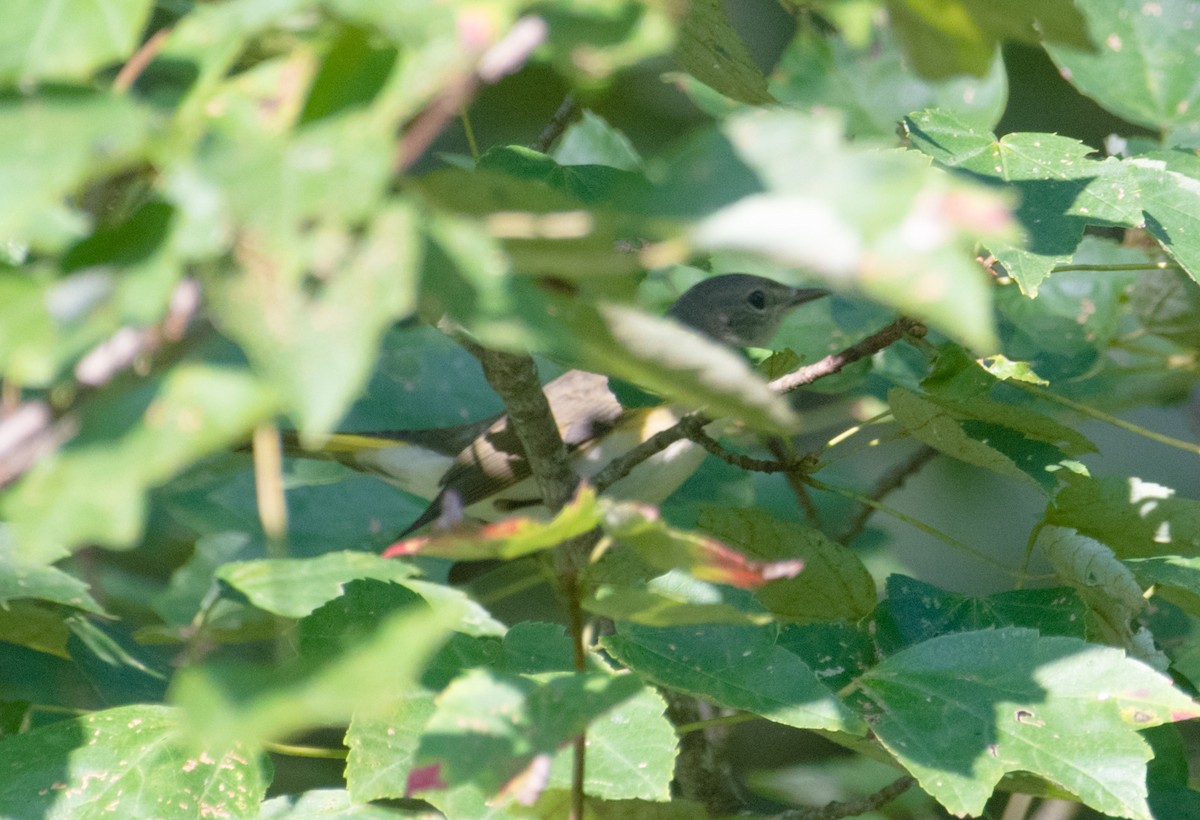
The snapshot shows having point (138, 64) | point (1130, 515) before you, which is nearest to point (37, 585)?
point (138, 64)

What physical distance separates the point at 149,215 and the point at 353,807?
3.20ft

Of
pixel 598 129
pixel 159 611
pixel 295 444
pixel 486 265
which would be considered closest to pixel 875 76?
pixel 598 129

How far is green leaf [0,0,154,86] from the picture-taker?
2.20 ft

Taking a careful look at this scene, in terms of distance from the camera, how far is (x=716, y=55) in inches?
58.6

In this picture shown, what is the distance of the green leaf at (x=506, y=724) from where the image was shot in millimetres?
881

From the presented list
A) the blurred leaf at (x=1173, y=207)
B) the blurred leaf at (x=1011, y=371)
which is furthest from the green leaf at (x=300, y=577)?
the blurred leaf at (x=1173, y=207)

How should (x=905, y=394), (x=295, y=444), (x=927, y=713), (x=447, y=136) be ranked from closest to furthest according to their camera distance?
(x=927, y=713) < (x=905, y=394) < (x=295, y=444) < (x=447, y=136)

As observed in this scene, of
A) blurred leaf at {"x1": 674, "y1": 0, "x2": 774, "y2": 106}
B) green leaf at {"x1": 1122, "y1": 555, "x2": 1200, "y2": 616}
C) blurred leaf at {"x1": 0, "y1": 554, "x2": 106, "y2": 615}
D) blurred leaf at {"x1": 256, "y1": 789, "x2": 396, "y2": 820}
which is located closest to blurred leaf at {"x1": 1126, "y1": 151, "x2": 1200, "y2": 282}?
green leaf at {"x1": 1122, "y1": 555, "x2": 1200, "y2": 616}

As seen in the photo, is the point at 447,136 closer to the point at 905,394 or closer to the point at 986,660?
the point at 905,394

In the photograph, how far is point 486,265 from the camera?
670 mm

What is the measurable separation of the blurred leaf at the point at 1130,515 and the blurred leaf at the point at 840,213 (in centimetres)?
124

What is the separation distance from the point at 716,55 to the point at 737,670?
78 cm

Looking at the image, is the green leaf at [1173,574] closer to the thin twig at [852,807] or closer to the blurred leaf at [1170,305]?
the thin twig at [852,807]

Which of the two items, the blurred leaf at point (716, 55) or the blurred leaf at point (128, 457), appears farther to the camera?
→ the blurred leaf at point (716, 55)
